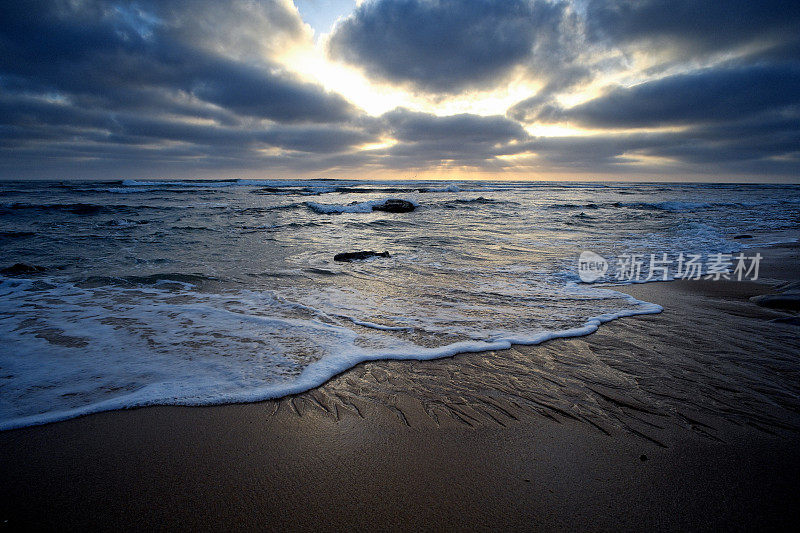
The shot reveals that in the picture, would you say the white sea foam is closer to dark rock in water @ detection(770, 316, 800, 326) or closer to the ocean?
the ocean

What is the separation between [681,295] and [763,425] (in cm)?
342

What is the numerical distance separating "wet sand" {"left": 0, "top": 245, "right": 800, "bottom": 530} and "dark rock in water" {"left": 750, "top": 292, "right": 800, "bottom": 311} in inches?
83.9

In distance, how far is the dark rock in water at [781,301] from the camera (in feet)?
14.3

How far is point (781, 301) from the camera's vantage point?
444 cm

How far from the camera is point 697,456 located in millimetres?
1908

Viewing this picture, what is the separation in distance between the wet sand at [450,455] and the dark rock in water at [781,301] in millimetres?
2132

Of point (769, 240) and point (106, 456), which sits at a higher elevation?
point (769, 240)

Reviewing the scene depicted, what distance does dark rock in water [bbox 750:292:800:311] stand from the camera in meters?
4.34

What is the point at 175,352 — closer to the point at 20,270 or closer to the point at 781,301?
the point at 20,270

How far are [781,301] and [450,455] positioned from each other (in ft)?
17.1

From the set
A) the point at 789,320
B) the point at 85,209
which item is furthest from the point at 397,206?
the point at 789,320

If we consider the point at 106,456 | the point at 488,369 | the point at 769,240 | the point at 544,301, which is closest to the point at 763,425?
the point at 488,369

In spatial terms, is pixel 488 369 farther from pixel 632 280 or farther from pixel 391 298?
pixel 632 280

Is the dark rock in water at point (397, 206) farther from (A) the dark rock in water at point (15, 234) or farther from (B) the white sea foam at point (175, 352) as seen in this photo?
(B) the white sea foam at point (175, 352)
